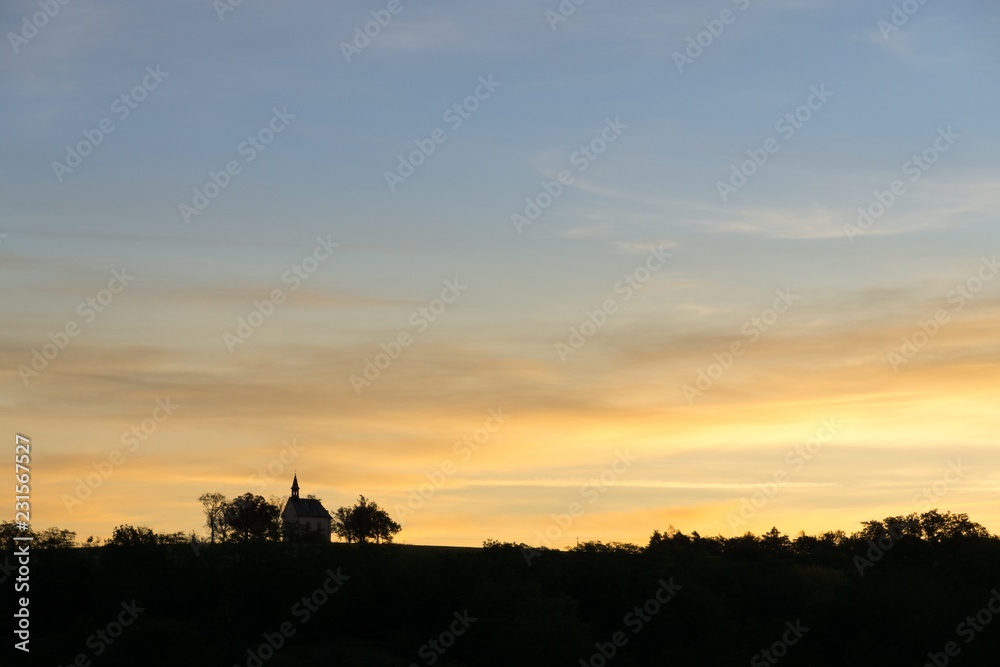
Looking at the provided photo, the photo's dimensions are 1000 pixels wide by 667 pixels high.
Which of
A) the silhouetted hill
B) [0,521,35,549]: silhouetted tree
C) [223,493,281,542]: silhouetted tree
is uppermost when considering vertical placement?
[223,493,281,542]: silhouetted tree

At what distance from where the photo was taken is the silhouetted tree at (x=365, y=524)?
13888cm

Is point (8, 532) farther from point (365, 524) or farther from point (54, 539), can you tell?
point (365, 524)

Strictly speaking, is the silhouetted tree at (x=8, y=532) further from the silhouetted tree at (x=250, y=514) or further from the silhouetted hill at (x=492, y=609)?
the silhouetted tree at (x=250, y=514)

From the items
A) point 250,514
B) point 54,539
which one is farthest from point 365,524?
point 54,539

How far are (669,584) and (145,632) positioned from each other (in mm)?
31903

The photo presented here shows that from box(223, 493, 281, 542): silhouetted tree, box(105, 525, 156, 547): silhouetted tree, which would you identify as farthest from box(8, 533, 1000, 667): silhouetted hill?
box(223, 493, 281, 542): silhouetted tree

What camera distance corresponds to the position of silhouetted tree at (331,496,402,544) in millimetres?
138875

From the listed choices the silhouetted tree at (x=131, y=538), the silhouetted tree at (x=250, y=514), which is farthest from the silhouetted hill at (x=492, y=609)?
the silhouetted tree at (x=250, y=514)

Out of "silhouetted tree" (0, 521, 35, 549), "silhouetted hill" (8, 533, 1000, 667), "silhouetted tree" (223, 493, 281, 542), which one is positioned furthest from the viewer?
"silhouetted tree" (223, 493, 281, 542)

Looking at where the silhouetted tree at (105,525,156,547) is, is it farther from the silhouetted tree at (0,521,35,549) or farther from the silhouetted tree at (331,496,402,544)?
the silhouetted tree at (331,496,402,544)

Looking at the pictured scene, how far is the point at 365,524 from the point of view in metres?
139

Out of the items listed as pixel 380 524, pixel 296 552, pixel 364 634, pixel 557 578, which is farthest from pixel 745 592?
pixel 380 524

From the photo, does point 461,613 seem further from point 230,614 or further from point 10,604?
point 10,604

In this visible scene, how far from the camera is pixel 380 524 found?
140125 mm
